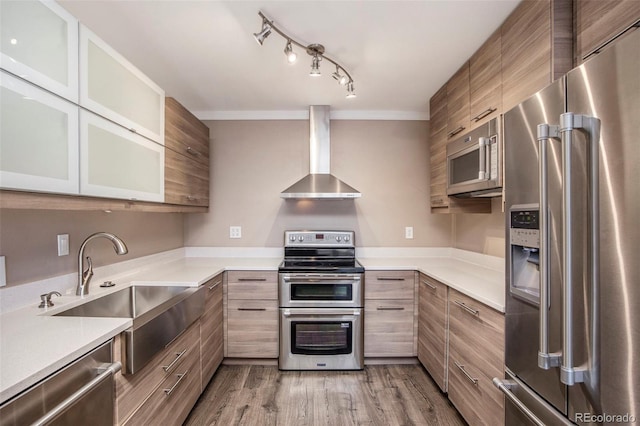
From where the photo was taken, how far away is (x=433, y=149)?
8.51 feet

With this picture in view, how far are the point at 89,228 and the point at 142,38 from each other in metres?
1.19

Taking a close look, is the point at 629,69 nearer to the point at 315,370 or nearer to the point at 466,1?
the point at 466,1

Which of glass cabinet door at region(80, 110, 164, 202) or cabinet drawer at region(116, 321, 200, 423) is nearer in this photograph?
cabinet drawer at region(116, 321, 200, 423)

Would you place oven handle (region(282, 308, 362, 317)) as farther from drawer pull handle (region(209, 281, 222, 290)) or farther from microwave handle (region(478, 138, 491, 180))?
microwave handle (region(478, 138, 491, 180))

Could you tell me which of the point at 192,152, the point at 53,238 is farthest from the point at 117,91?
the point at 192,152

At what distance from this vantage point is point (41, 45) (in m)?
1.09

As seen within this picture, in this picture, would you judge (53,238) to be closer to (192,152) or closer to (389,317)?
(192,152)

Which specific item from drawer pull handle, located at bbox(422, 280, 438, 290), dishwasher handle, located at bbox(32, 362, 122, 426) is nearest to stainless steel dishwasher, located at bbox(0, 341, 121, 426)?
dishwasher handle, located at bbox(32, 362, 122, 426)

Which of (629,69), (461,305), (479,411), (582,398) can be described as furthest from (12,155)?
(479,411)

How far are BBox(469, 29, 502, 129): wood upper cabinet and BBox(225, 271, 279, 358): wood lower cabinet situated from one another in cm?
196

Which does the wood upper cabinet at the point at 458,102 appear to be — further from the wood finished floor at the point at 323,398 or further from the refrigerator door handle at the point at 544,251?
the wood finished floor at the point at 323,398

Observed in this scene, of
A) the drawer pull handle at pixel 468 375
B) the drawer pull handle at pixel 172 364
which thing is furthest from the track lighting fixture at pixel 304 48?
the drawer pull handle at pixel 468 375

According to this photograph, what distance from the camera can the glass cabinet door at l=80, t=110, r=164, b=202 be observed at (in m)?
1.30

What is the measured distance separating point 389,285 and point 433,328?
0.47 meters
